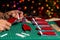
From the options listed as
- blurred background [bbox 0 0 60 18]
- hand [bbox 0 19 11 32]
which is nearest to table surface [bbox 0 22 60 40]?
hand [bbox 0 19 11 32]

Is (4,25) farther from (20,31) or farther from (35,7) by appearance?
(35,7)

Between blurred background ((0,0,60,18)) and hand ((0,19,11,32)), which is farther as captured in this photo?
blurred background ((0,0,60,18))

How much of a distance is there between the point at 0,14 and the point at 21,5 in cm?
22

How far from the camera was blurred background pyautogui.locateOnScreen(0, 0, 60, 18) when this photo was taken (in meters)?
1.99

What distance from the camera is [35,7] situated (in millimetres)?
2021

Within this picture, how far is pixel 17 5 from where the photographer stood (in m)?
2.01

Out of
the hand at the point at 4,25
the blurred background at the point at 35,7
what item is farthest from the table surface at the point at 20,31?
Answer: the blurred background at the point at 35,7

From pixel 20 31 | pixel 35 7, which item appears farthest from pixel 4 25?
pixel 35 7

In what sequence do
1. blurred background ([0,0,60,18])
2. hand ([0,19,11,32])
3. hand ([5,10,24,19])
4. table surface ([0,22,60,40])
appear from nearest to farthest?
table surface ([0,22,60,40]), hand ([0,19,11,32]), hand ([5,10,24,19]), blurred background ([0,0,60,18])

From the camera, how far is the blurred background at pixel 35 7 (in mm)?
1986

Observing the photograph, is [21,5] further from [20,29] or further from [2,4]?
[20,29]

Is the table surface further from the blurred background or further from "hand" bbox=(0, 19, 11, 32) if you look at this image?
the blurred background

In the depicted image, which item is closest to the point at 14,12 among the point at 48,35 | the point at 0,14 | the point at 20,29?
the point at 0,14

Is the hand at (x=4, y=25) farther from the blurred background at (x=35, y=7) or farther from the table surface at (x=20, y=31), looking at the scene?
the blurred background at (x=35, y=7)
